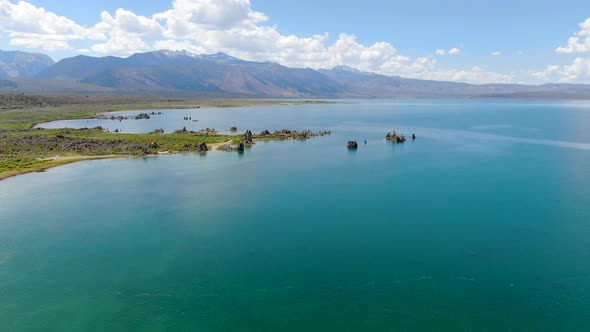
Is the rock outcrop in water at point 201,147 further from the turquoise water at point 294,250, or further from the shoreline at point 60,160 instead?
the turquoise water at point 294,250

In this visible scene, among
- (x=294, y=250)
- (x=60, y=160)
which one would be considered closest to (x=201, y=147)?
(x=60, y=160)

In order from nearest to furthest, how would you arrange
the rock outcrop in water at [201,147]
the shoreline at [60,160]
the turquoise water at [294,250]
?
the turquoise water at [294,250] < the shoreline at [60,160] < the rock outcrop in water at [201,147]

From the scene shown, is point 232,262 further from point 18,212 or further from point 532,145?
point 532,145

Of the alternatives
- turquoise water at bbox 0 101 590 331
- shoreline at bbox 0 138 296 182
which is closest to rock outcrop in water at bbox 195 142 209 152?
shoreline at bbox 0 138 296 182

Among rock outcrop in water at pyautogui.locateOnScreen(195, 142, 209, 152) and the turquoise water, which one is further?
rock outcrop in water at pyautogui.locateOnScreen(195, 142, 209, 152)

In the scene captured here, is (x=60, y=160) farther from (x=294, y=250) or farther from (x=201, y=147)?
(x=294, y=250)

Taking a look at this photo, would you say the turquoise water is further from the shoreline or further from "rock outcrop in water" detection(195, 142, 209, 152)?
"rock outcrop in water" detection(195, 142, 209, 152)

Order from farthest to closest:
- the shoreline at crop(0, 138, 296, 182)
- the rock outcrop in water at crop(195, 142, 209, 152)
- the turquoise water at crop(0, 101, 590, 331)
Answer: the rock outcrop in water at crop(195, 142, 209, 152)
the shoreline at crop(0, 138, 296, 182)
the turquoise water at crop(0, 101, 590, 331)

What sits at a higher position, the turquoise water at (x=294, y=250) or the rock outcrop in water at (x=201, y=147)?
the rock outcrop in water at (x=201, y=147)

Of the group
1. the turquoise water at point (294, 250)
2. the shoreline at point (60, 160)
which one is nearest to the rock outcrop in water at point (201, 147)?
the shoreline at point (60, 160)

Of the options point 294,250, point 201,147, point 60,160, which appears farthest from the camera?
point 201,147
